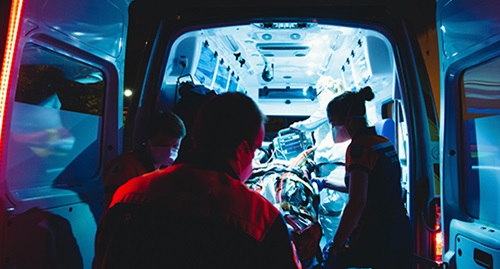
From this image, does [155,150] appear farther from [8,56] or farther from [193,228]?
[193,228]

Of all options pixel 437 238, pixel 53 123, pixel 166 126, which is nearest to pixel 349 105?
pixel 437 238

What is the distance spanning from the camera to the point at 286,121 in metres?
6.11

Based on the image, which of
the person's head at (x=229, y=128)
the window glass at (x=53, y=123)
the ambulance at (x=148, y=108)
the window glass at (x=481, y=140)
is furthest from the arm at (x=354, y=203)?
the window glass at (x=53, y=123)

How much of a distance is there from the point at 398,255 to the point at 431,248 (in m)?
0.25

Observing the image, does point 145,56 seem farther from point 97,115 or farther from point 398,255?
point 398,255

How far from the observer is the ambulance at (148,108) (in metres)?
1.51

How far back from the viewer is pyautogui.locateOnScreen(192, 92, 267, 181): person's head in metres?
1.12

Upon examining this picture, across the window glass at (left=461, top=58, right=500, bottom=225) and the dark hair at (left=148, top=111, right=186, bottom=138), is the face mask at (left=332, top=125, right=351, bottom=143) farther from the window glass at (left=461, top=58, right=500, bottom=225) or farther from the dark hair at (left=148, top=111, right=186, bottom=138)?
the dark hair at (left=148, top=111, right=186, bottom=138)

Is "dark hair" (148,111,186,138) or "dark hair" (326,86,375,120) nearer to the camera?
"dark hair" (148,111,186,138)

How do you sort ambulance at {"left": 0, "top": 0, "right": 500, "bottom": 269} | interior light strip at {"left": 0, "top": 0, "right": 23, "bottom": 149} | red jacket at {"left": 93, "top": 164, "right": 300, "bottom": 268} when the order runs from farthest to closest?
1. ambulance at {"left": 0, "top": 0, "right": 500, "bottom": 269}
2. interior light strip at {"left": 0, "top": 0, "right": 23, "bottom": 149}
3. red jacket at {"left": 93, "top": 164, "right": 300, "bottom": 268}

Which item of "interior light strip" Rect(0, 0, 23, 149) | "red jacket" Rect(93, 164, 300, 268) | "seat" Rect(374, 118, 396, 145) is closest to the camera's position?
"red jacket" Rect(93, 164, 300, 268)

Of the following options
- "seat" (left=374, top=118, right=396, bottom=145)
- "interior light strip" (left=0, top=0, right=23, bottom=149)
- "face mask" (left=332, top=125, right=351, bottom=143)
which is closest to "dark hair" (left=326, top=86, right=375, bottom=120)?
"face mask" (left=332, top=125, right=351, bottom=143)

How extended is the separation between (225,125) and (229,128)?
18mm

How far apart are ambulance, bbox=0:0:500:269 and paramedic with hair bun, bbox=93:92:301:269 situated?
721mm
